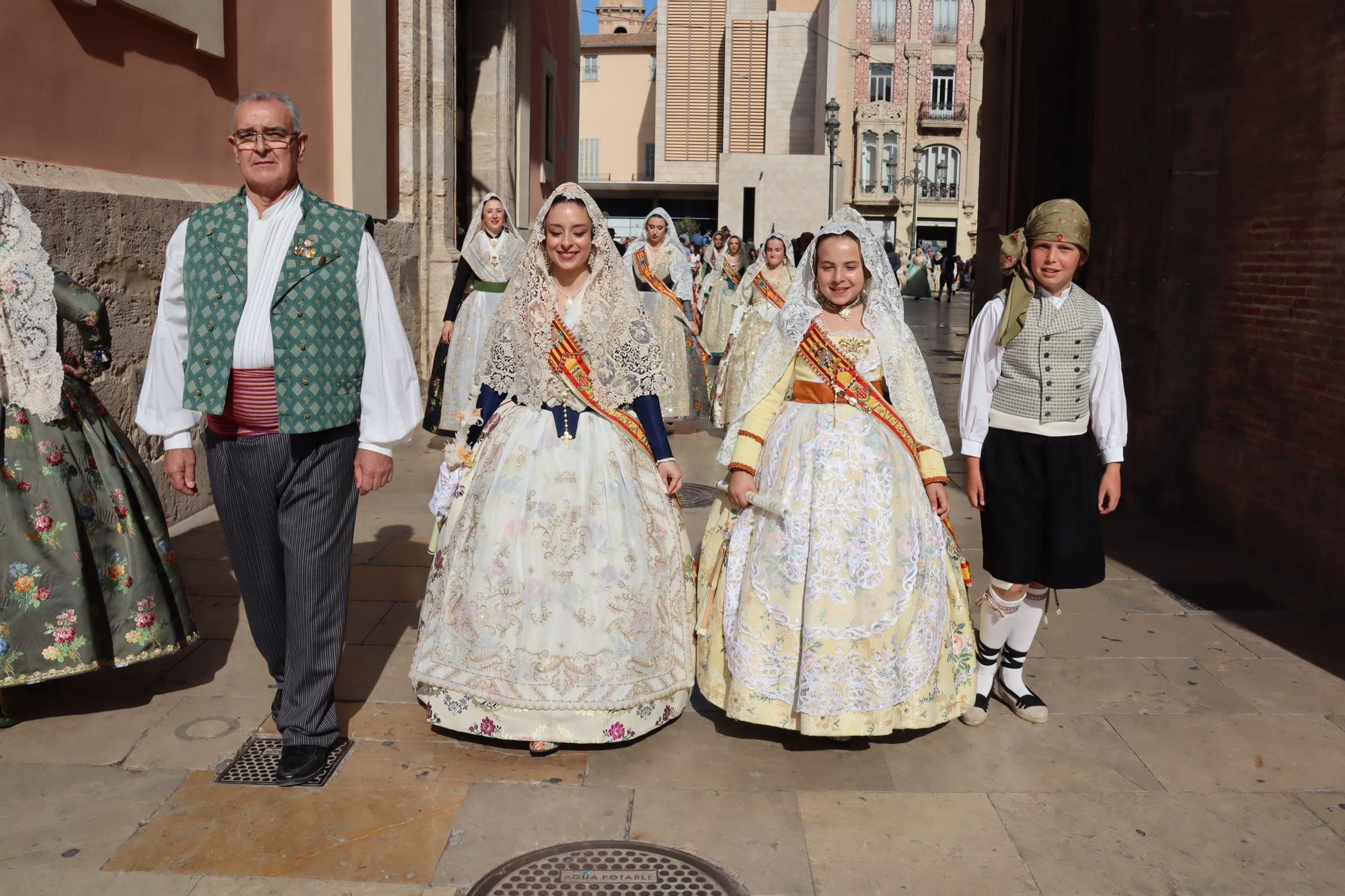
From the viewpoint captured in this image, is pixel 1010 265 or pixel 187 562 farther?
pixel 187 562

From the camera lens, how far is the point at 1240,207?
24.4ft

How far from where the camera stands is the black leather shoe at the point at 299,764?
12.8ft

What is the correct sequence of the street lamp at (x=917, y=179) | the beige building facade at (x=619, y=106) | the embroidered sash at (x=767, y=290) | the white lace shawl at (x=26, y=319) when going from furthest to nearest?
1. the beige building facade at (x=619, y=106)
2. the street lamp at (x=917, y=179)
3. the embroidered sash at (x=767, y=290)
4. the white lace shawl at (x=26, y=319)

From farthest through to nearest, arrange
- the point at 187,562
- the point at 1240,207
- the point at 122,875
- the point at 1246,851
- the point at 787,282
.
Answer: the point at 787,282
the point at 1240,207
the point at 187,562
the point at 1246,851
the point at 122,875

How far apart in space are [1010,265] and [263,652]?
118 inches

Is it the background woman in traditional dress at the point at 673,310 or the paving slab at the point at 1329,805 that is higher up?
the background woman in traditional dress at the point at 673,310

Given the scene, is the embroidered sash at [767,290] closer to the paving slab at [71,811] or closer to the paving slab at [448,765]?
the paving slab at [448,765]

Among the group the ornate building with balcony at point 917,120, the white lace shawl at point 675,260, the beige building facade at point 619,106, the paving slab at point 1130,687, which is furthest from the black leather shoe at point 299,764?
the beige building facade at point 619,106

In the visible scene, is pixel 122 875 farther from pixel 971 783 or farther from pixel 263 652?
pixel 971 783

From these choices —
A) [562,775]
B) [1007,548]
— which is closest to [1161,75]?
[1007,548]

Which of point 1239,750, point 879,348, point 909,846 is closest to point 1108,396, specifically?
point 879,348

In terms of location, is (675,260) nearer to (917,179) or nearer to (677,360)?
(677,360)

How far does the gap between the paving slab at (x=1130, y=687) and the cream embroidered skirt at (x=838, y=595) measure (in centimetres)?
80

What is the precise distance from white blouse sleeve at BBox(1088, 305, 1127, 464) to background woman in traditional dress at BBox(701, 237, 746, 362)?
364 inches
